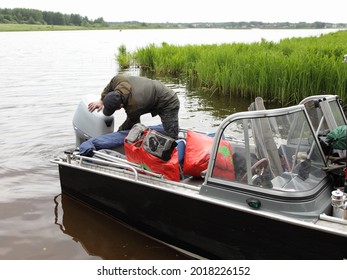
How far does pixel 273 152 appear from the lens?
375 cm

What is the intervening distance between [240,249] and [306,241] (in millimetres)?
637

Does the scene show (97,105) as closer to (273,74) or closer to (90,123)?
(90,123)

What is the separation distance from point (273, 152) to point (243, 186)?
0.46m

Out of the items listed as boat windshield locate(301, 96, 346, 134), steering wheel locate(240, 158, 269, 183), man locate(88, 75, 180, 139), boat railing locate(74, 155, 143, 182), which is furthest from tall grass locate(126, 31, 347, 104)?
boat railing locate(74, 155, 143, 182)

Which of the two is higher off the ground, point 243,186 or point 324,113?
point 324,113

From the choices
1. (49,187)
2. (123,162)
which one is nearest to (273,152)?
(123,162)

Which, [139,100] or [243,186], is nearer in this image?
[243,186]

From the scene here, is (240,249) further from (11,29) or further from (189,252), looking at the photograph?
(11,29)

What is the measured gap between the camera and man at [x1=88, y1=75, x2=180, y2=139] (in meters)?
4.97

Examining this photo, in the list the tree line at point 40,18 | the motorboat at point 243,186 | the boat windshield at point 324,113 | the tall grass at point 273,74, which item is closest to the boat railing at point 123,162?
the motorboat at point 243,186

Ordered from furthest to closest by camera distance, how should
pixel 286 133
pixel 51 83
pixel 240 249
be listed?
pixel 51 83 < pixel 286 133 < pixel 240 249

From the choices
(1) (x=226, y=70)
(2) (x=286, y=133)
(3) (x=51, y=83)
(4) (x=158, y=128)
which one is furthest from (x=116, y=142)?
(3) (x=51, y=83)

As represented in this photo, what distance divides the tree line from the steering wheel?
350 feet

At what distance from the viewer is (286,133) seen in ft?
12.9
